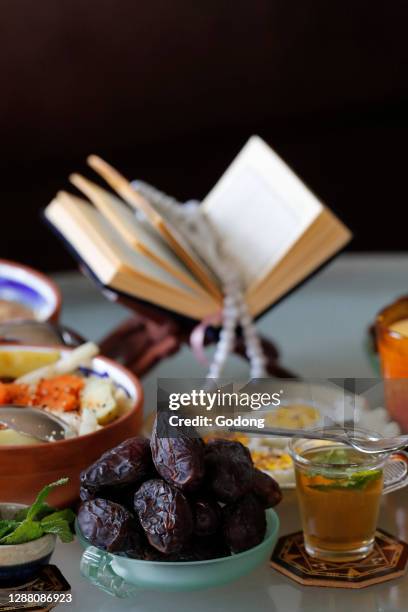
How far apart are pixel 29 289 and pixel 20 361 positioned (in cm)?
35

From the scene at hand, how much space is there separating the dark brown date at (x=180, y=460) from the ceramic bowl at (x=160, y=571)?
0.06 metres

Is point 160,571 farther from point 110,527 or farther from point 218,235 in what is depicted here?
point 218,235

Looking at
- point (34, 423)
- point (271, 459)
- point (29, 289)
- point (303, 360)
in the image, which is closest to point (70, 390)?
point (34, 423)

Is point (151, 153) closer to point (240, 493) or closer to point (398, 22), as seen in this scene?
point (398, 22)

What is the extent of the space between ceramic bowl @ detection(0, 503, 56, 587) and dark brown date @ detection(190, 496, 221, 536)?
4.4 inches

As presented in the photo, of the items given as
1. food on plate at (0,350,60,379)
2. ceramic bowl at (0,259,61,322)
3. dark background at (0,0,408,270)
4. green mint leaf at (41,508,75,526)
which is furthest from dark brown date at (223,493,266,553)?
dark background at (0,0,408,270)

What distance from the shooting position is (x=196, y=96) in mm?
2219

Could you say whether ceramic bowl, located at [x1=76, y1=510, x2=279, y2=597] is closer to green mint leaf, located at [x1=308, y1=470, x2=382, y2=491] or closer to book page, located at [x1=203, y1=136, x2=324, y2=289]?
green mint leaf, located at [x1=308, y1=470, x2=382, y2=491]

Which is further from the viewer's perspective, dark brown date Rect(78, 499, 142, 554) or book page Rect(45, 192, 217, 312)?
book page Rect(45, 192, 217, 312)

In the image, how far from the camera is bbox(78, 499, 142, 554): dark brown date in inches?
30.3

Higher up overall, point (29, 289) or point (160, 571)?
point (29, 289)

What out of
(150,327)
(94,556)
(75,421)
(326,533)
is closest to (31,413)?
(75,421)

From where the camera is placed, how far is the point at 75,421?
3.16 ft

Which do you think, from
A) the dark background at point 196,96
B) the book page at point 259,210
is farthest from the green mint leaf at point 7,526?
the dark background at point 196,96
